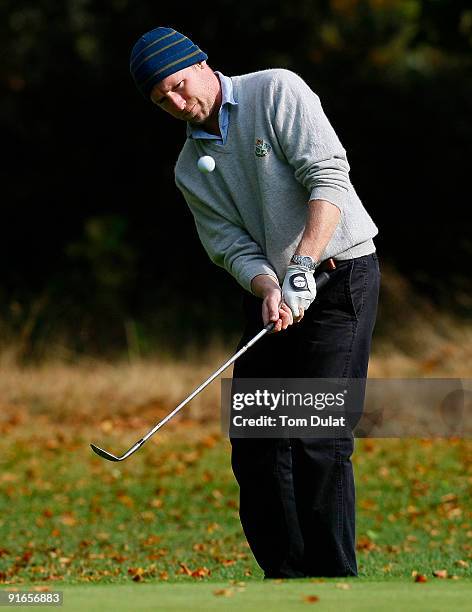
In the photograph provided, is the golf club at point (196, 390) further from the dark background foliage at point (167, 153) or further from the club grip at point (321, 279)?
the dark background foliage at point (167, 153)

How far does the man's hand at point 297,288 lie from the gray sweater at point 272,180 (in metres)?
0.24

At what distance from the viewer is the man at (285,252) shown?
4375 mm

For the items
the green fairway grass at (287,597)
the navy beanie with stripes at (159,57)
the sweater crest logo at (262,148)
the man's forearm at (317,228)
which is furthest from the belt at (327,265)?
the green fairway grass at (287,597)

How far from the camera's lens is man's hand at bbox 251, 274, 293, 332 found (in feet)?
13.9

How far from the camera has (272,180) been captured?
443cm

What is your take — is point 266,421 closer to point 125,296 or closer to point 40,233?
point 125,296


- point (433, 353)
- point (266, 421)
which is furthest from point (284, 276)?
point (433, 353)

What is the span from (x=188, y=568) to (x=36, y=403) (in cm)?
596

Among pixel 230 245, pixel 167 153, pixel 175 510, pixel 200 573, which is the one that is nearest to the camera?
pixel 230 245

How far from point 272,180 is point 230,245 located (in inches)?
13.8

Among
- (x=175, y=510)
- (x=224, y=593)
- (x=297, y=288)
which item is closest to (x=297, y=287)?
(x=297, y=288)

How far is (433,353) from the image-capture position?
11438 mm

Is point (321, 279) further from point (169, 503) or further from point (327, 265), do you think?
point (169, 503)

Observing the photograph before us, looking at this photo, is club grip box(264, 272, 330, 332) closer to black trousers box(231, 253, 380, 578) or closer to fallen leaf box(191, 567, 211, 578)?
black trousers box(231, 253, 380, 578)
